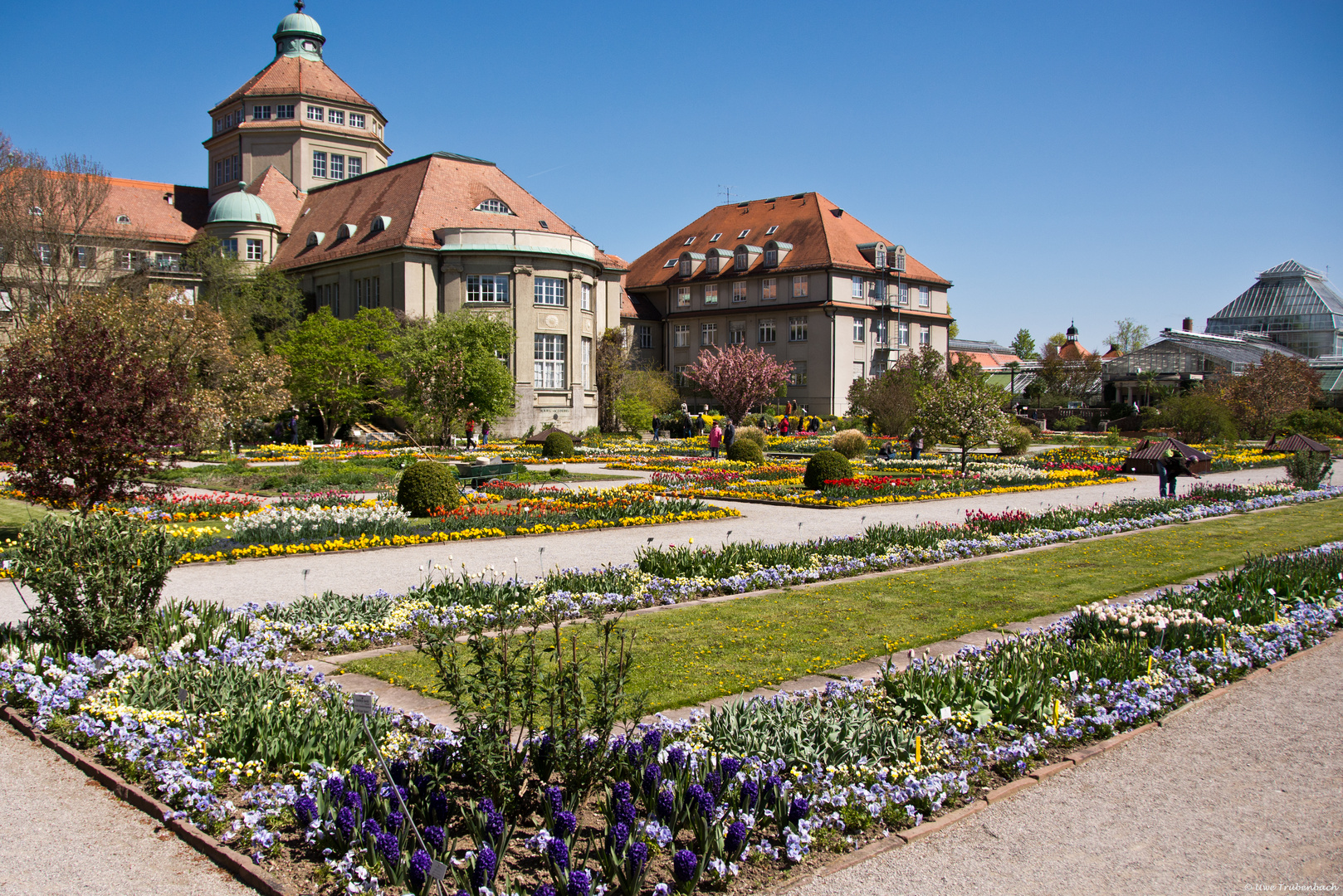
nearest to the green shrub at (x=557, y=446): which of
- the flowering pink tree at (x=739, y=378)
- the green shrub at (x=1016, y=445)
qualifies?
the green shrub at (x=1016, y=445)

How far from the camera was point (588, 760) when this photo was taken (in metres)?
4.65

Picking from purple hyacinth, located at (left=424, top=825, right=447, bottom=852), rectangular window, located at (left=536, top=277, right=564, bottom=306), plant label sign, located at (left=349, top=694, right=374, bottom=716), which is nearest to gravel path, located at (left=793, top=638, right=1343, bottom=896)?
purple hyacinth, located at (left=424, top=825, right=447, bottom=852)

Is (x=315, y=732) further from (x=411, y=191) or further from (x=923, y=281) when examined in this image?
(x=923, y=281)

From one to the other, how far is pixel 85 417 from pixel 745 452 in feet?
68.6

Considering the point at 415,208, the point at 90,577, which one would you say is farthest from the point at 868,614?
the point at 415,208

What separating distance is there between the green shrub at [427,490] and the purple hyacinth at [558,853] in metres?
13.4

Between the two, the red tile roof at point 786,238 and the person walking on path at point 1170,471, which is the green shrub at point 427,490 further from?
the red tile roof at point 786,238

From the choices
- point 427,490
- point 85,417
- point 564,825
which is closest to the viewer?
point 564,825

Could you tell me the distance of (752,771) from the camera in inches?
186

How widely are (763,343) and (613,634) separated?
5671cm

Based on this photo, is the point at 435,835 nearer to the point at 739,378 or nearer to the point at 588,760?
the point at 588,760

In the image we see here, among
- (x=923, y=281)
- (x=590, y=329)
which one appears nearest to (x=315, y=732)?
(x=590, y=329)

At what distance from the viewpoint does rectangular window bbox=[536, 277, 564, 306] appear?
157 feet

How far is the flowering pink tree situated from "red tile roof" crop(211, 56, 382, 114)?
28.9 meters
